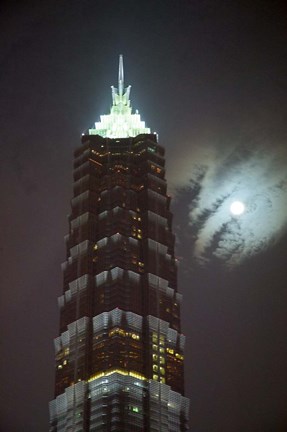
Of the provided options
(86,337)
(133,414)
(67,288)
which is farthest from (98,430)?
(67,288)

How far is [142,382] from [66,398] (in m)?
13.3

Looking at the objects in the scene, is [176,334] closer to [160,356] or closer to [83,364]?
[160,356]

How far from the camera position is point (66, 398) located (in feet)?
601

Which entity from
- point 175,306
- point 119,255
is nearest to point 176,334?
point 175,306

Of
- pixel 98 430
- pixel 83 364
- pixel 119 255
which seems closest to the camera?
pixel 98 430

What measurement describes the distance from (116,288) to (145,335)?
33.3 ft

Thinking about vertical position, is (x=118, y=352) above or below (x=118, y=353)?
above

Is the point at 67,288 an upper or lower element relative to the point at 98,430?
upper

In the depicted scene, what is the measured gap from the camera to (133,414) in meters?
179

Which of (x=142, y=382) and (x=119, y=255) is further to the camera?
(x=119, y=255)

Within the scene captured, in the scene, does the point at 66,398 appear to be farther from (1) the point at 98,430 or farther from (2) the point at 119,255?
(2) the point at 119,255

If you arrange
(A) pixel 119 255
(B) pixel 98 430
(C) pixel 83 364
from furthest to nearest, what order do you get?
(A) pixel 119 255, (C) pixel 83 364, (B) pixel 98 430

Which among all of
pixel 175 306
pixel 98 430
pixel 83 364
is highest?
pixel 175 306

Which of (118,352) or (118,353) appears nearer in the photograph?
(118,353)
